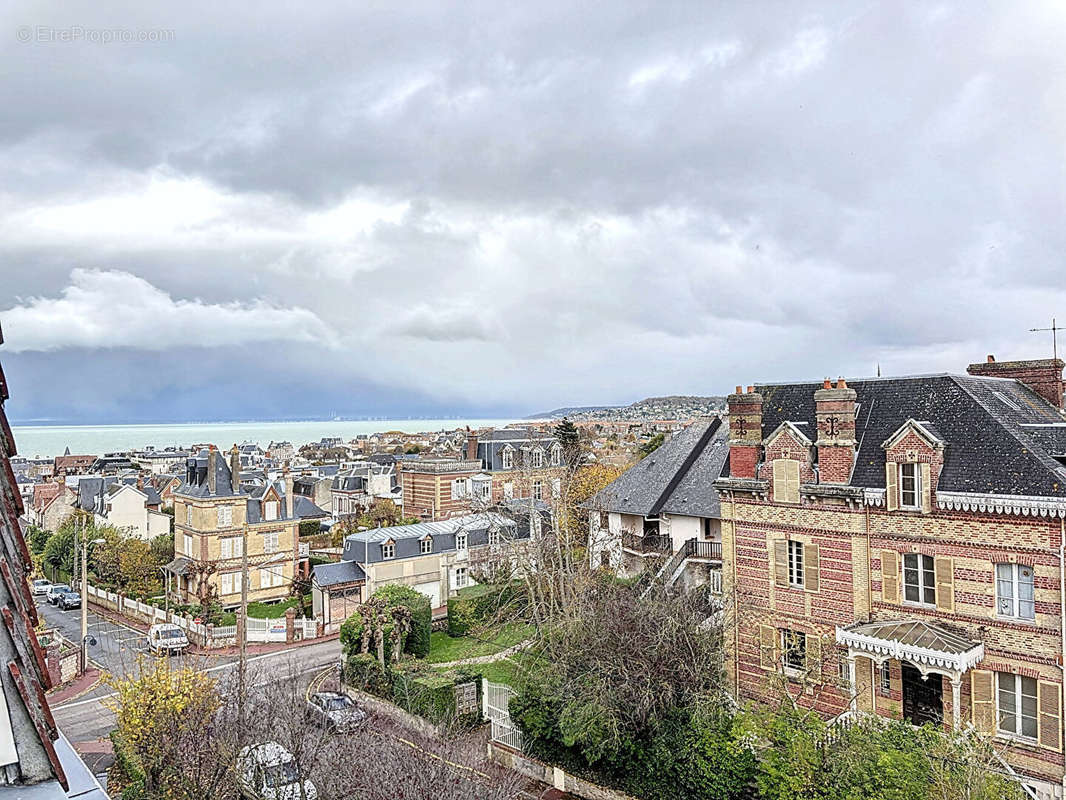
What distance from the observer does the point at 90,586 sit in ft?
171

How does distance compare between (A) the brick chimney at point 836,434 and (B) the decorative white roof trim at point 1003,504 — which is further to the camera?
(A) the brick chimney at point 836,434

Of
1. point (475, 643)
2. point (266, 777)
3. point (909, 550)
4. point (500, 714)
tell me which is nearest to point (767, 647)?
point (909, 550)

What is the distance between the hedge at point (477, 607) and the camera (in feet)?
133

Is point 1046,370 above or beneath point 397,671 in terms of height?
above

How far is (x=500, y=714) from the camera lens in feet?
86.2

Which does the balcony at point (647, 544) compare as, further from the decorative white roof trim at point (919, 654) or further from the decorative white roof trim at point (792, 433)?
the decorative white roof trim at point (919, 654)

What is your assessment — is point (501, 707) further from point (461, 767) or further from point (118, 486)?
point (118, 486)

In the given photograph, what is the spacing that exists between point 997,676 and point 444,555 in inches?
1321

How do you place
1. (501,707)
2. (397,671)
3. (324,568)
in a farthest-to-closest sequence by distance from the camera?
(324,568) → (397,671) → (501,707)

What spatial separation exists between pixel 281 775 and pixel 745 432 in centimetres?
1787

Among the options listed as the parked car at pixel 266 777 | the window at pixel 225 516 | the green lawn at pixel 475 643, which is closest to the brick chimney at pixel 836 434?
the parked car at pixel 266 777

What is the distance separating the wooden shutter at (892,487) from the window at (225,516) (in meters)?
39.8

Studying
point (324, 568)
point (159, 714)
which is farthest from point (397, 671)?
point (324, 568)

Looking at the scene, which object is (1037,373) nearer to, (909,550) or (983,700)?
(909,550)
